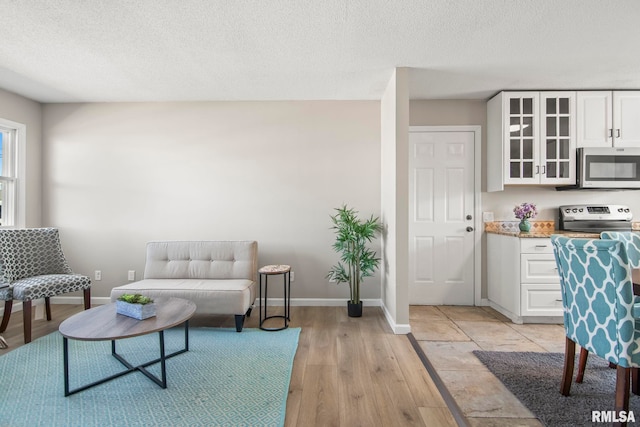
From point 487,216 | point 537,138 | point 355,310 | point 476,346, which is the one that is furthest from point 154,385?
point 537,138

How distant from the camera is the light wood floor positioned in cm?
163

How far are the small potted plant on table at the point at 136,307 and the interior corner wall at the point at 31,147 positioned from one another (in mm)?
2554

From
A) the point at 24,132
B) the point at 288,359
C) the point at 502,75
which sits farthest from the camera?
the point at 24,132

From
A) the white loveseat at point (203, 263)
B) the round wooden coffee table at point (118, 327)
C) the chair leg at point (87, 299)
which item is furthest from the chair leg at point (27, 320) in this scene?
the round wooden coffee table at point (118, 327)

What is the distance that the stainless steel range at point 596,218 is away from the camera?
3.30 metres

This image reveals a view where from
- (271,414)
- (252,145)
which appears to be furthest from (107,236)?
(271,414)

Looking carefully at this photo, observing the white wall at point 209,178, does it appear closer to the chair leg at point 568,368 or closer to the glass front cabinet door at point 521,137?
the glass front cabinet door at point 521,137

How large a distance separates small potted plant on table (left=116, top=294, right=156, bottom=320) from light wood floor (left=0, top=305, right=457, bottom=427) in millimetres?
1008

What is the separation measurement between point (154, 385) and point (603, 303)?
8.62ft

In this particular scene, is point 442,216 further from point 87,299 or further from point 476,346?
point 87,299

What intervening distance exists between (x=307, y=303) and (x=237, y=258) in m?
1.00

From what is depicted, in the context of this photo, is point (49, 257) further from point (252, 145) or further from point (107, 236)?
point (252, 145)

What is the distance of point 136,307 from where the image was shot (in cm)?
196

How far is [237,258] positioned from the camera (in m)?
3.27
